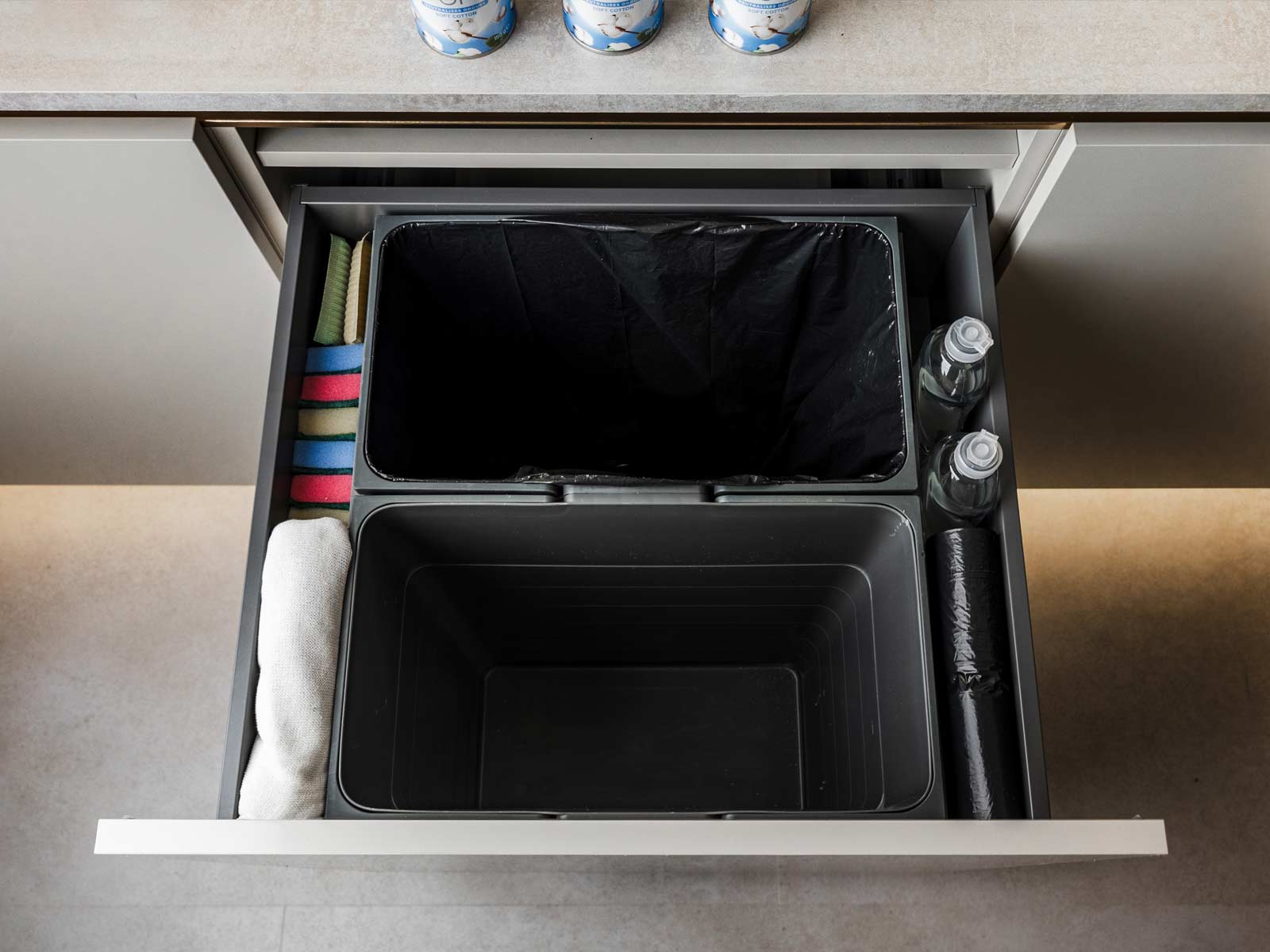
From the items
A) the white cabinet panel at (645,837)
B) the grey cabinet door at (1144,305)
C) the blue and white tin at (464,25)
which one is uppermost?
the blue and white tin at (464,25)

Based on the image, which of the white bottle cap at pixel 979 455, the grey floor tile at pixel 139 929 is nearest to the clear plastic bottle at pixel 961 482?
the white bottle cap at pixel 979 455

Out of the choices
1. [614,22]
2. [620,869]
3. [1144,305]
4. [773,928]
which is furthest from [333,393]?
[773,928]

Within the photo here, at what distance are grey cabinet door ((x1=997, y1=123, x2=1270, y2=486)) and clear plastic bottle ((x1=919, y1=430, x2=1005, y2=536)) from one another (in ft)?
0.78

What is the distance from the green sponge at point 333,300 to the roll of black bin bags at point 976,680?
60 centimetres

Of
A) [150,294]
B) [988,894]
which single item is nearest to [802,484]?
[150,294]

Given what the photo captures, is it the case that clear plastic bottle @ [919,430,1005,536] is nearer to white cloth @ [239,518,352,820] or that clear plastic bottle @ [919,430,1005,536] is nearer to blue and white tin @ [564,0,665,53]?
blue and white tin @ [564,0,665,53]

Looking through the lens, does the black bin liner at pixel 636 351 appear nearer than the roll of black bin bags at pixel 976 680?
No

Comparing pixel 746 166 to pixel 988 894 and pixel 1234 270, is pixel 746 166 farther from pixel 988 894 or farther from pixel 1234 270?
pixel 988 894

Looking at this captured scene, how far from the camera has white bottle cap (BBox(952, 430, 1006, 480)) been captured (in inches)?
31.6

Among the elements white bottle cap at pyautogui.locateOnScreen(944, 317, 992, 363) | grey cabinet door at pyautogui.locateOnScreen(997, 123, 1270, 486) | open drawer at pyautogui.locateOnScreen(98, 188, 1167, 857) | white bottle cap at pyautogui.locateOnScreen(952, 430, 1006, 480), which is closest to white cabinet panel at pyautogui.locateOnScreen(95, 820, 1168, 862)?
open drawer at pyautogui.locateOnScreen(98, 188, 1167, 857)

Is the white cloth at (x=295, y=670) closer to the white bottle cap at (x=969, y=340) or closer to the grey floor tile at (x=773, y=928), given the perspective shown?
the white bottle cap at (x=969, y=340)

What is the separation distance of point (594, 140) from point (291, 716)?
0.57m

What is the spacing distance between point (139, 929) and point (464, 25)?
4.22ft

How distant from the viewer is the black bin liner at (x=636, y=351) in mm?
971
